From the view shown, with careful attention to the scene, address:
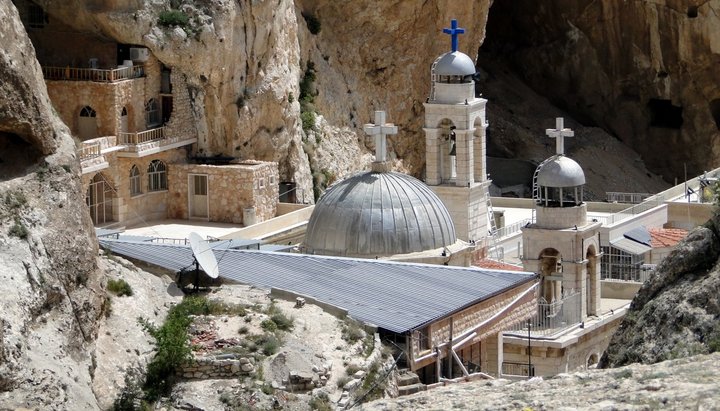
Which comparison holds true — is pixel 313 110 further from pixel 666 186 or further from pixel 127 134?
pixel 666 186

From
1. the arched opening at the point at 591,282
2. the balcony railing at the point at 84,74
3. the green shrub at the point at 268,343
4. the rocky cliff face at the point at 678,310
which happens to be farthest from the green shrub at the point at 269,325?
the balcony railing at the point at 84,74

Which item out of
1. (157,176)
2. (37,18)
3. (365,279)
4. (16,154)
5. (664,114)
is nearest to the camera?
(16,154)

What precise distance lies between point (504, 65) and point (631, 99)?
5.26 meters

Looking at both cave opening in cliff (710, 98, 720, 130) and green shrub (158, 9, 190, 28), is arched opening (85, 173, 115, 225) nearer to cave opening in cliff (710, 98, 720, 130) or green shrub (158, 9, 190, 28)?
green shrub (158, 9, 190, 28)

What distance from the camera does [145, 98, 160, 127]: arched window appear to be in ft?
225

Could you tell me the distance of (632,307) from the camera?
119 ft

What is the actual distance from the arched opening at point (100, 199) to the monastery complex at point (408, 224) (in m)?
0.07

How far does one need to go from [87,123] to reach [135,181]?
2174mm

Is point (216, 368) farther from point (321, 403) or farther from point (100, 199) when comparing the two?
point (100, 199)

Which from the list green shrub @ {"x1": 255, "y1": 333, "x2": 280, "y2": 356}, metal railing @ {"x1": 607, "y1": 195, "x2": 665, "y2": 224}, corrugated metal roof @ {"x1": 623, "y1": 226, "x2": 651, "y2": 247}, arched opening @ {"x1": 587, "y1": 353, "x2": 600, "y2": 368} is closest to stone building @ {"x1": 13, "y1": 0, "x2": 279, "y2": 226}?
metal railing @ {"x1": 607, "y1": 195, "x2": 665, "y2": 224}

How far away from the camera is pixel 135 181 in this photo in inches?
2660

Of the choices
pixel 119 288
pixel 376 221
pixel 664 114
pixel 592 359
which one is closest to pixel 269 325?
pixel 119 288

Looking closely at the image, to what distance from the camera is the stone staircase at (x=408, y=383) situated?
43659 mm

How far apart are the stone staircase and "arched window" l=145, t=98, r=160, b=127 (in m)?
25.6
